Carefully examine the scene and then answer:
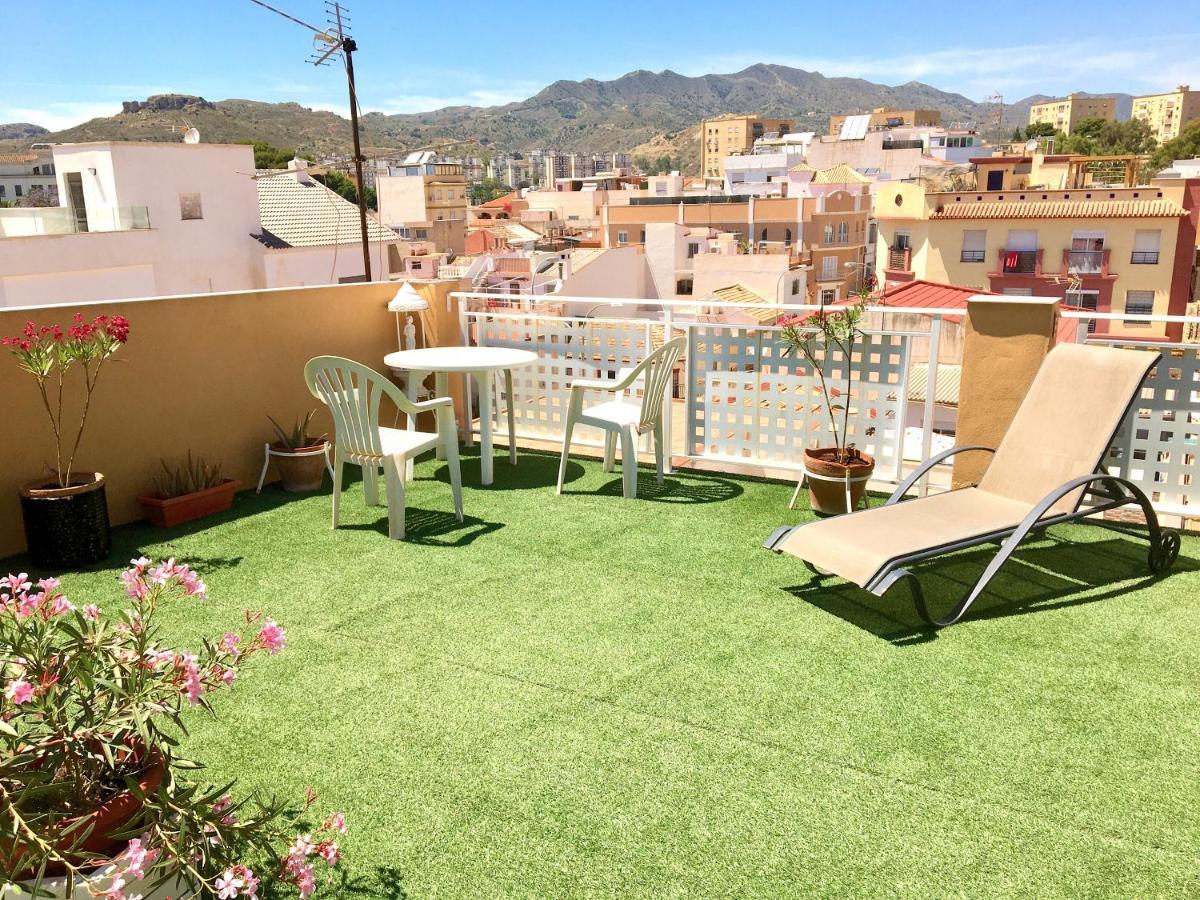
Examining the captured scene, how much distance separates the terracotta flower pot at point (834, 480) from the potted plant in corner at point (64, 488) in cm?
376

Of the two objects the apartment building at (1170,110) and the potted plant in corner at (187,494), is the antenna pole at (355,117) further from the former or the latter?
the apartment building at (1170,110)

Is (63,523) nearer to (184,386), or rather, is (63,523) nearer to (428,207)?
(184,386)

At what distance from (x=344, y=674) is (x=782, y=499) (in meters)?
3.02

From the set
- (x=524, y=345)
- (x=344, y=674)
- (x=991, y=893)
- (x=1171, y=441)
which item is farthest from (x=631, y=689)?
(x=524, y=345)

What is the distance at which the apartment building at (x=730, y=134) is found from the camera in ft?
476

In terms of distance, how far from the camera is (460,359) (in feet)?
19.6

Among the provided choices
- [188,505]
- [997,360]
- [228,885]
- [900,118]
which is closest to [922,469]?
[997,360]

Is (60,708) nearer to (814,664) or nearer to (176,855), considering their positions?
(176,855)

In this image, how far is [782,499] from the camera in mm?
5488

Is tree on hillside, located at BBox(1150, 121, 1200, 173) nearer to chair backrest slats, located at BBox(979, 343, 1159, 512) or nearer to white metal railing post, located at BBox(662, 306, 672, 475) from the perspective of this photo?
white metal railing post, located at BBox(662, 306, 672, 475)

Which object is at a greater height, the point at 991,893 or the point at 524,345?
the point at 524,345

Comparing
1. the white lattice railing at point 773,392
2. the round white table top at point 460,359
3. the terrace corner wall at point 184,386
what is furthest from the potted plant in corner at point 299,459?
the white lattice railing at point 773,392

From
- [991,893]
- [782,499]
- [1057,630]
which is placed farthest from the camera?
[782,499]

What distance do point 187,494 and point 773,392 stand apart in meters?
3.62
